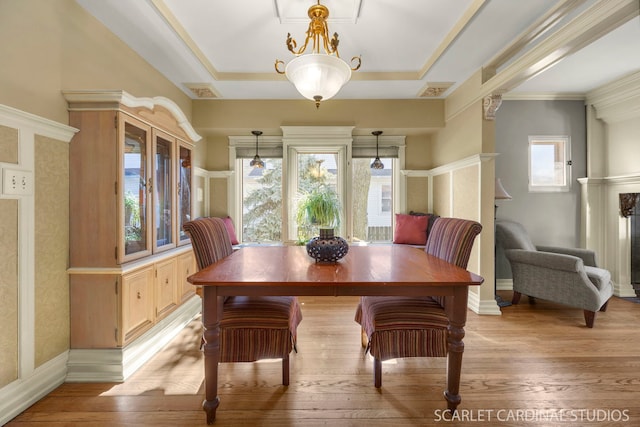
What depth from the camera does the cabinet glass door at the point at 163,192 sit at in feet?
7.13

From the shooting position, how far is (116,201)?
1737 mm

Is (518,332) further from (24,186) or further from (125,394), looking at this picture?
(24,186)

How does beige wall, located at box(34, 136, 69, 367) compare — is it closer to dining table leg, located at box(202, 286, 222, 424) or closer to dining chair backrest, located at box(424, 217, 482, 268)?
dining table leg, located at box(202, 286, 222, 424)

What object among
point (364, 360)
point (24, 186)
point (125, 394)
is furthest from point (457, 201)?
Result: point (24, 186)

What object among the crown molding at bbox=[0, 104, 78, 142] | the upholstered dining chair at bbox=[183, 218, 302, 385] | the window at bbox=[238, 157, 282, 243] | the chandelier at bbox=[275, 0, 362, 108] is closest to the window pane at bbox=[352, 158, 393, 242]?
the window at bbox=[238, 157, 282, 243]

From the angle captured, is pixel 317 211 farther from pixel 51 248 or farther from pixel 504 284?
pixel 504 284

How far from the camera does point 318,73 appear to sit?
1.58 metres

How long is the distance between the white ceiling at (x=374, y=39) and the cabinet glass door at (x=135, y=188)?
0.88 meters

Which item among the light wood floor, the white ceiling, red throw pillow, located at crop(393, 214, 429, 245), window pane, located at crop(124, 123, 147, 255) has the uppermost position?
the white ceiling

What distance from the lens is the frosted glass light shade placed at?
5.11 feet

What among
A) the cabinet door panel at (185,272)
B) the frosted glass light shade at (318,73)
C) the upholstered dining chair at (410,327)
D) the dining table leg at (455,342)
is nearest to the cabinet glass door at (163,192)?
the cabinet door panel at (185,272)

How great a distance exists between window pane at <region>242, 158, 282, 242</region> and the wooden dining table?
2439mm

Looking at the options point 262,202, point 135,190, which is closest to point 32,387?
point 135,190

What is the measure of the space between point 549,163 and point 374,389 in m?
3.64
